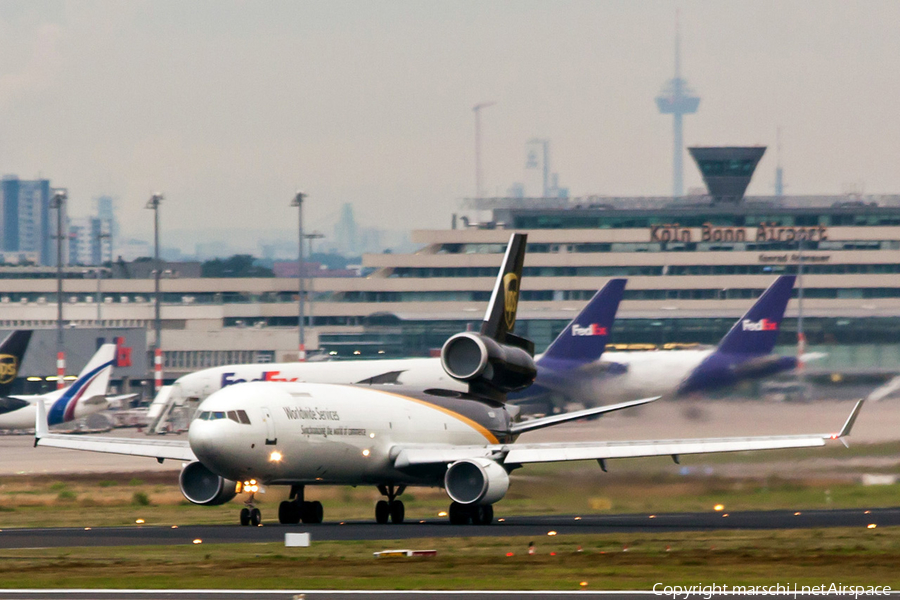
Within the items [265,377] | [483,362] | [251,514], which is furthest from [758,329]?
[251,514]

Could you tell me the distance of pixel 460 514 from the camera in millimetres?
39812

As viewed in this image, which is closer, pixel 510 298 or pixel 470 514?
pixel 470 514

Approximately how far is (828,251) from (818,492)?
138m

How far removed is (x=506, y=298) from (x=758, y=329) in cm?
3618

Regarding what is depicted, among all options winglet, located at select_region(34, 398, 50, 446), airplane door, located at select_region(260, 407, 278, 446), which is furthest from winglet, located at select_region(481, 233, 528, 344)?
winglet, located at select_region(34, 398, 50, 446)

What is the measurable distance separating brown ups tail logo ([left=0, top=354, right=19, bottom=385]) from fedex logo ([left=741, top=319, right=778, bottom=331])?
42.3 m

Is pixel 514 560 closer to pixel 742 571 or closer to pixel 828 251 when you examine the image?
pixel 742 571

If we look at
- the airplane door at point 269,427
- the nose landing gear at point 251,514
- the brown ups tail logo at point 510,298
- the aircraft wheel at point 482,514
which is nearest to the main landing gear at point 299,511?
the nose landing gear at point 251,514

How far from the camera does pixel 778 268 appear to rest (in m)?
179

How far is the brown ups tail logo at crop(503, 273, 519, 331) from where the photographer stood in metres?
47.3

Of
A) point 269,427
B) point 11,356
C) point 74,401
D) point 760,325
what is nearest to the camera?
point 269,427

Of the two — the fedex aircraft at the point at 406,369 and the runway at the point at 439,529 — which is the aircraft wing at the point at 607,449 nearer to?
the runway at the point at 439,529

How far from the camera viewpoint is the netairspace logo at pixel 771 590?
20753mm

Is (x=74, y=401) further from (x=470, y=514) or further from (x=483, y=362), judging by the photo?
(x=470, y=514)
